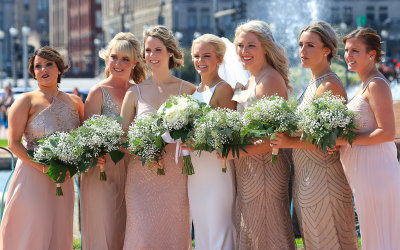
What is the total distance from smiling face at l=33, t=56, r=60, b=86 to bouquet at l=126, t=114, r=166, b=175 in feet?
3.27

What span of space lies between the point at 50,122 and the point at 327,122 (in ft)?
8.52

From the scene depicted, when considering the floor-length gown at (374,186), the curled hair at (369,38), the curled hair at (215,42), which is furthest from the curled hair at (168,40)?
the floor-length gown at (374,186)

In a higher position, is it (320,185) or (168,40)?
(168,40)

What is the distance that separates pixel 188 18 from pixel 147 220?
296ft

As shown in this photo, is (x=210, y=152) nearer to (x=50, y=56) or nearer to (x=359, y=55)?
(x=359, y=55)

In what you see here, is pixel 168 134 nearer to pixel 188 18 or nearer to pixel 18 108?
pixel 18 108

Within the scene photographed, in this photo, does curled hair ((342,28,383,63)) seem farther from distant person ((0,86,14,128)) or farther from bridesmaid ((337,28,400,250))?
distant person ((0,86,14,128))

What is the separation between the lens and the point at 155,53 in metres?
6.80

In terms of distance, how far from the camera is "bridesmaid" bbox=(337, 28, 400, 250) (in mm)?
5793

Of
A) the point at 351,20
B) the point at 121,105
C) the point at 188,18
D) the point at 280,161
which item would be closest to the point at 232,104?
the point at 280,161

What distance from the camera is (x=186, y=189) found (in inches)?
264

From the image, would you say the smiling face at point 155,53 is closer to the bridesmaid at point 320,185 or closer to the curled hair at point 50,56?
the curled hair at point 50,56

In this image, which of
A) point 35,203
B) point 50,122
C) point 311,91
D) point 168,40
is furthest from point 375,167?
point 35,203

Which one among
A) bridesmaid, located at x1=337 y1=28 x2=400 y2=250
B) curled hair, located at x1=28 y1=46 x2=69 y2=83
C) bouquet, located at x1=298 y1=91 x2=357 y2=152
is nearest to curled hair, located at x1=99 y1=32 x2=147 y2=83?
curled hair, located at x1=28 y1=46 x2=69 y2=83
